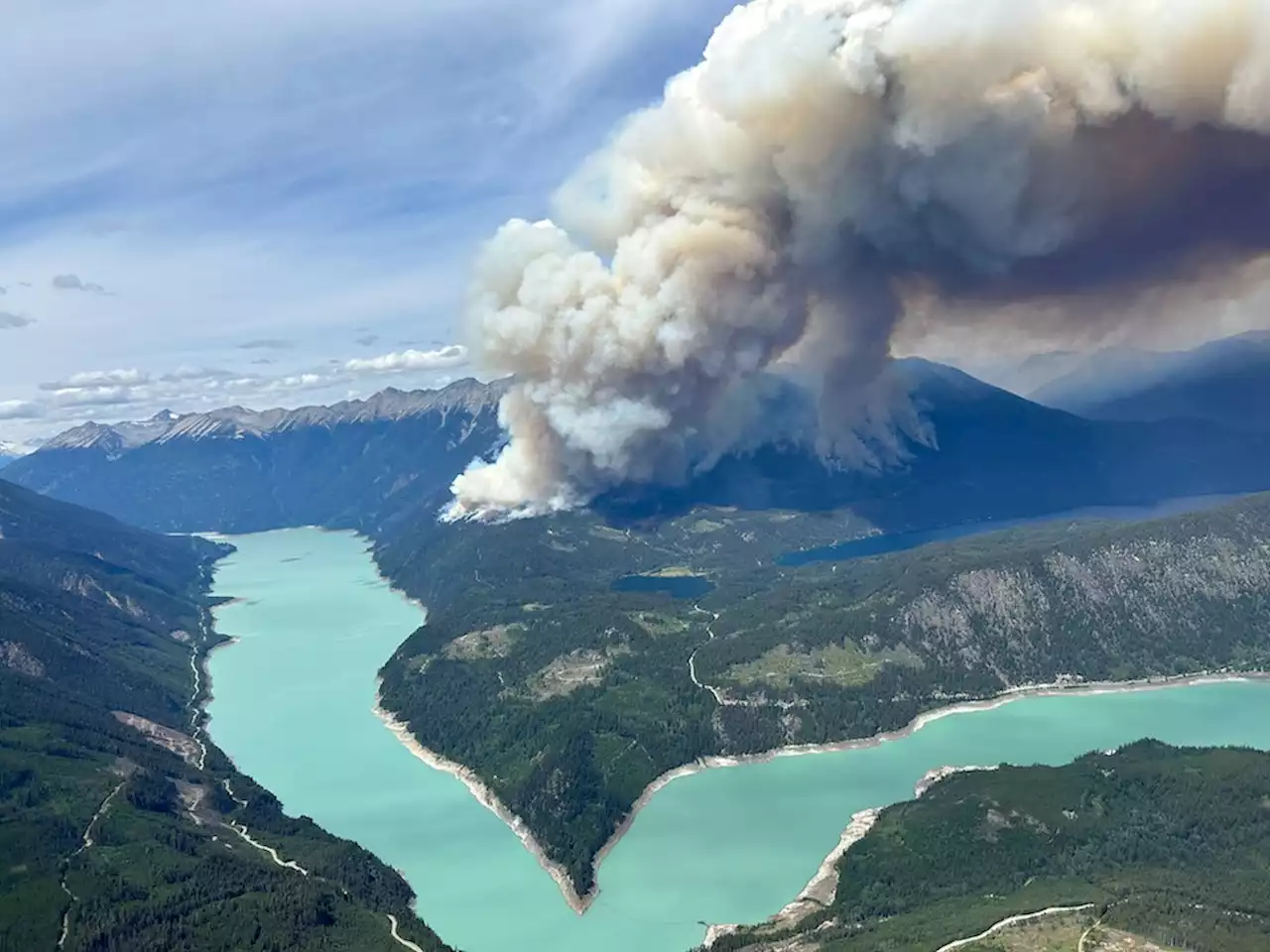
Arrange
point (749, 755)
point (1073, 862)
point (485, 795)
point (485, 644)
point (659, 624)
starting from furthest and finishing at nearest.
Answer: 1. point (659, 624)
2. point (485, 644)
3. point (749, 755)
4. point (485, 795)
5. point (1073, 862)

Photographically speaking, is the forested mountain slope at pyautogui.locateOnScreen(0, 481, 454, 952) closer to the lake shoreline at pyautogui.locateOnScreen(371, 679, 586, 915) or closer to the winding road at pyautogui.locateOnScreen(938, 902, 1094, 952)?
the lake shoreline at pyautogui.locateOnScreen(371, 679, 586, 915)

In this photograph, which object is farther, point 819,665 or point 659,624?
point 659,624

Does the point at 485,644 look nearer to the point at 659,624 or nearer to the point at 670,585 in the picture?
the point at 659,624

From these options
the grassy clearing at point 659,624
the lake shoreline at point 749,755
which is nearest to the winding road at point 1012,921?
the lake shoreline at point 749,755

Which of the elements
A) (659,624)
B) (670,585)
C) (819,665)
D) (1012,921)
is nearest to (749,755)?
(819,665)

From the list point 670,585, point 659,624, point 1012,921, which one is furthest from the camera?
point 670,585

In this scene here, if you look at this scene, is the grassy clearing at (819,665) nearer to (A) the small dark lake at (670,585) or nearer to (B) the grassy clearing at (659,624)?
(B) the grassy clearing at (659,624)
